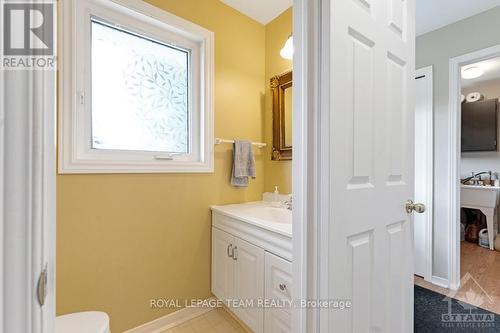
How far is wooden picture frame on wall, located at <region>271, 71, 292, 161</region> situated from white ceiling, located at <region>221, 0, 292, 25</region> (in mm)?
550

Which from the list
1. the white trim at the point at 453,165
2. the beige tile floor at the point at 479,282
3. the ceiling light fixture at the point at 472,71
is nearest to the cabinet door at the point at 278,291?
the beige tile floor at the point at 479,282

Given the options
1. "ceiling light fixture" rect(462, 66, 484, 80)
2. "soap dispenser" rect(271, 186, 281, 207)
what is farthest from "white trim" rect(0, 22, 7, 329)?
"ceiling light fixture" rect(462, 66, 484, 80)

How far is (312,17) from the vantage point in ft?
2.64

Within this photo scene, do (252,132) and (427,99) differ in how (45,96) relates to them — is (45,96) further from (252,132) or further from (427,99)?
(427,99)

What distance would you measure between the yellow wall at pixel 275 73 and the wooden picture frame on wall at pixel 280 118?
0.06m

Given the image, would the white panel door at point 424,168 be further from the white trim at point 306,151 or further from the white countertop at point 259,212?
the white trim at point 306,151

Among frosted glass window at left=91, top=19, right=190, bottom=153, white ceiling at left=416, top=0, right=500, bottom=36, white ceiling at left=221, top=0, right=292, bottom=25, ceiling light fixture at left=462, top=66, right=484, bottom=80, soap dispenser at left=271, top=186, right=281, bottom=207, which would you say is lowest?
soap dispenser at left=271, top=186, right=281, bottom=207

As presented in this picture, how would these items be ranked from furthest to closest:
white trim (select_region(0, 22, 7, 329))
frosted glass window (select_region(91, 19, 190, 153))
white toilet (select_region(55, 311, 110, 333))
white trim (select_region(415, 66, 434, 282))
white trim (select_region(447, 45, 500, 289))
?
white trim (select_region(415, 66, 434, 282)) < white trim (select_region(447, 45, 500, 289)) < frosted glass window (select_region(91, 19, 190, 153)) < white toilet (select_region(55, 311, 110, 333)) < white trim (select_region(0, 22, 7, 329))

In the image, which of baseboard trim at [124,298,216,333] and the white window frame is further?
baseboard trim at [124,298,216,333]

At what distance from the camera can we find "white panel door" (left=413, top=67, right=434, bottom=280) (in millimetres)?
2215

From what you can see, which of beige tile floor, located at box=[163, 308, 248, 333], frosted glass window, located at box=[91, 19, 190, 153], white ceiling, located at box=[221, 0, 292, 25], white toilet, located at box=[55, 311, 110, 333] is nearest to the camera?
white toilet, located at box=[55, 311, 110, 333]

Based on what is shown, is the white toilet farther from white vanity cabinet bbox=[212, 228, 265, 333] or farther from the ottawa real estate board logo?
the ottawa real estate board logo

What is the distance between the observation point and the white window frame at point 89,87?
1304mm

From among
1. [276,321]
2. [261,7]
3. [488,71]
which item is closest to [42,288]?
[276,321]
